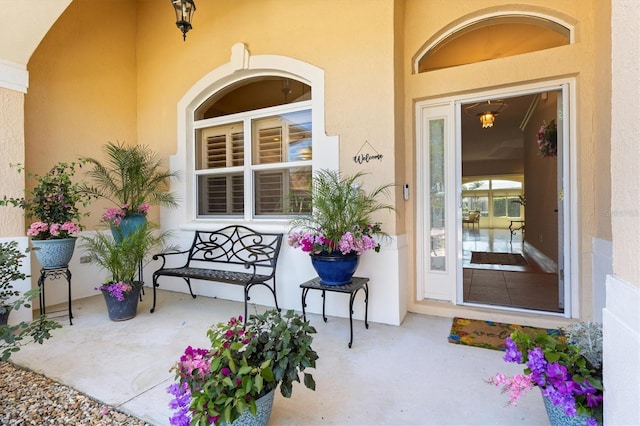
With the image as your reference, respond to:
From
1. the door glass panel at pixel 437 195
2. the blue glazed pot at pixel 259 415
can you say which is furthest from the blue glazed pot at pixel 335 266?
the blue glazed pot at pixel 259 415

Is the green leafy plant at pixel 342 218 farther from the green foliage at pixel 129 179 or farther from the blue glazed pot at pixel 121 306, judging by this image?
the green foliage at pixel 129 179

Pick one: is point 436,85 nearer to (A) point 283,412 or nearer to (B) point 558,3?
(B) point 558,3

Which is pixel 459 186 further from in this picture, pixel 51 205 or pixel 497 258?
pixel 497 258

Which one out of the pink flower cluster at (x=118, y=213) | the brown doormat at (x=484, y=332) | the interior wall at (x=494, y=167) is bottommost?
the brown doormat at (x=484, y=332)

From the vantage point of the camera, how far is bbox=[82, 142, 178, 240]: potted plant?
3.71 m

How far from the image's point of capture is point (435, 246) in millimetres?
3281

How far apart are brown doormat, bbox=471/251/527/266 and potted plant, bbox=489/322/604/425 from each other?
4854 mm

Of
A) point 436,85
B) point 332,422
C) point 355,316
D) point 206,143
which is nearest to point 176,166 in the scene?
point 206,143

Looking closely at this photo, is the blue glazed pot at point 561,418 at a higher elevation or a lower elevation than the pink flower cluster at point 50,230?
lower

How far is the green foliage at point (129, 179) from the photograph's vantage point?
3836 mm

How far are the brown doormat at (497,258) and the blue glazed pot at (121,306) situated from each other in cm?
549

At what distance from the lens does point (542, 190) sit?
20.3 feet

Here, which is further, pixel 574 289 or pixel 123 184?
pixel 123 184

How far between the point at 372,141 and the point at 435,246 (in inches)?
49.4
